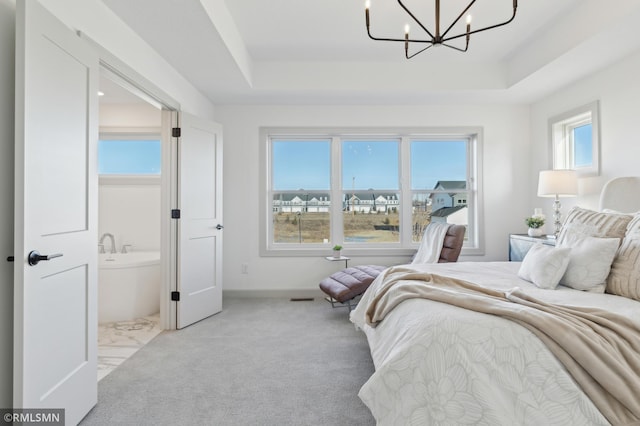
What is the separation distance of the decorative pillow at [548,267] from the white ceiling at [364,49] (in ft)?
5.80

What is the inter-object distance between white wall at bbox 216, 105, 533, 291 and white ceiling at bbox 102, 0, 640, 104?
188mm

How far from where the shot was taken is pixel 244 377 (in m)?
2.34


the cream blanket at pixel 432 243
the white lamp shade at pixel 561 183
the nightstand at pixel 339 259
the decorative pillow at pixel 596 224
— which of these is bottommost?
the nightstand at pixel 339 259

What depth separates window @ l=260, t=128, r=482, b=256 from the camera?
15.0 feet

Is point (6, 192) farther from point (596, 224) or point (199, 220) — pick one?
point (596, 224)

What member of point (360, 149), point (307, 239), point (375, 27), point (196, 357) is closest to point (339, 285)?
point (307, 239)

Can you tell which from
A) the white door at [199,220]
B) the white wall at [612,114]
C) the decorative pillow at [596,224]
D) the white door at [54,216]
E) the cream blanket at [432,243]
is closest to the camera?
the white door at [54,216]

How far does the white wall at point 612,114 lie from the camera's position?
301 cm

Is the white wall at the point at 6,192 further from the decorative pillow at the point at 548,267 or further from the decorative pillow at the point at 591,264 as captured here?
the decorative pillow at the point at 591,264

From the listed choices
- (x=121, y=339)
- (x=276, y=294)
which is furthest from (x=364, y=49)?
(x=121, y=339)

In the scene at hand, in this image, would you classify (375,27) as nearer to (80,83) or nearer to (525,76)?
(525,76)

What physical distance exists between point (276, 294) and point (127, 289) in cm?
167

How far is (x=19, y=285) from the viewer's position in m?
1.47

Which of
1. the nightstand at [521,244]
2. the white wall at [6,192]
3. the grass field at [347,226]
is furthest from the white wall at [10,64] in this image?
the nightstand at [521,244]
